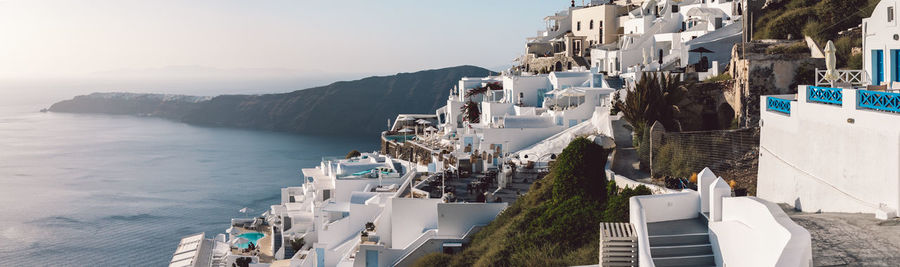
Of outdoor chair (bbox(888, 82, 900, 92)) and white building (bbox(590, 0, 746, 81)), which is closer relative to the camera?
outdoor chair (bbox(888, 82, 900, 92))

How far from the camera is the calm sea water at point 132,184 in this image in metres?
38.2


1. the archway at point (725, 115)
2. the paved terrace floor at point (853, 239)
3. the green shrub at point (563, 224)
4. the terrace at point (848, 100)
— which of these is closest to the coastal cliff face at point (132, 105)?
the archway at point (725, 115)

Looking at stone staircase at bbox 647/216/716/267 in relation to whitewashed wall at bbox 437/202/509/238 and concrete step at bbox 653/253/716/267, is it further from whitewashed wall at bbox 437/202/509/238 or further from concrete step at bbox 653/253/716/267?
whitewashed wall at bbox 437/202/509/238

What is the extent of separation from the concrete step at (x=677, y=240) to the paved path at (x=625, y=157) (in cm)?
661

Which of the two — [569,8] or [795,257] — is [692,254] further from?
[569,8]

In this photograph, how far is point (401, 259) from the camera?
17234 millimetres

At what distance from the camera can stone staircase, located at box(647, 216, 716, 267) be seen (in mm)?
8719

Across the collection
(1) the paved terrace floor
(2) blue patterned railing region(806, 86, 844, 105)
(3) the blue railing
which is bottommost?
(1) the paved terrace floor

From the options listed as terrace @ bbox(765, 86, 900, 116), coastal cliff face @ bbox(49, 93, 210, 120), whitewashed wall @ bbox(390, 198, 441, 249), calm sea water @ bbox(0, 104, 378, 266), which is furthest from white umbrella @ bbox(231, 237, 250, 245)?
coastal cliff face @ bbox(49, 93, 210, 120)

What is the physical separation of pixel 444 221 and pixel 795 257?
1114 centimetres

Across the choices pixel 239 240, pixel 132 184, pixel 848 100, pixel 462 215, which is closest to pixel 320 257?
pixel 462 215

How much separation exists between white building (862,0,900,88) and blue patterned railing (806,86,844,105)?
1248 millimetres

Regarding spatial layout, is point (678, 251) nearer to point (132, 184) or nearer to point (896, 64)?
point (896, 64)

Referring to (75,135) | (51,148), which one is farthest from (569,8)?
(75,135)
